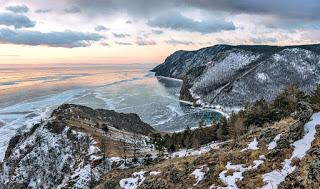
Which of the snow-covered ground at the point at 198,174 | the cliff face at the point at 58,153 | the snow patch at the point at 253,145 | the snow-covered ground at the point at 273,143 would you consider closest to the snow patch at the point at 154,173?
the snow-covered ground at the point at 198,174

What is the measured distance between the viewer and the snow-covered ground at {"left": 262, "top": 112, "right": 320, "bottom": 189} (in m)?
26.0

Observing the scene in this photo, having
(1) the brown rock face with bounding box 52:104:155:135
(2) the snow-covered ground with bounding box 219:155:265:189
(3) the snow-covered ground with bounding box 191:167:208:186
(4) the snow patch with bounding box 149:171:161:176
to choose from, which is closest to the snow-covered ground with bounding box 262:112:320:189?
(2) the snow-covered ground with bounding box 219:155:265:189

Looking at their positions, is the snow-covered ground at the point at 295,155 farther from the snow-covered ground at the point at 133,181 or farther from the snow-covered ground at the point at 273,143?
the snow-covered ground at the point at 133,181

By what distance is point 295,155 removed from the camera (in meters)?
28.7

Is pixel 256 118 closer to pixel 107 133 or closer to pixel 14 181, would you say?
pixel 107 133

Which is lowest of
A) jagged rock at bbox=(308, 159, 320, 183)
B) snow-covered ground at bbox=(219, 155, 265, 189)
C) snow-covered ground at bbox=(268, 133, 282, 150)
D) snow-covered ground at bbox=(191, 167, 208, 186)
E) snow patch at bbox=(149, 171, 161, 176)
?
snow patch at bbox=(149, 171, 161, 176)

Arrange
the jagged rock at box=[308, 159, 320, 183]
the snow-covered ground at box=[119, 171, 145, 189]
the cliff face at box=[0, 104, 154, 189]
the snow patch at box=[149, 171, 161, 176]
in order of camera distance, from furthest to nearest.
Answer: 1. the cliff face at box=[0, 104, 154, 189]
2. the snow-covered ground at box=[119, 171, 145, 189]
3. the snow patch at box=[149, 171, 161, 176]
4. the jagged rock at box=[308, 159, 320, 183]

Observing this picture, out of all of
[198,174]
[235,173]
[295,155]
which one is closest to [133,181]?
[198,174]

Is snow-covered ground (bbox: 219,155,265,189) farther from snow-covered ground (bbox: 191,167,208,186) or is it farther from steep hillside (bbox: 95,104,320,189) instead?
snow-covered ground (bbox: 191,167,208,186)

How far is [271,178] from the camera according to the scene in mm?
26688

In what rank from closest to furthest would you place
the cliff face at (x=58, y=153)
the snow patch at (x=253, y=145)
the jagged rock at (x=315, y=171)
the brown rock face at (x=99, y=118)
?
the jagged rock at (x=315, y=171)
the snow patch at (x=253, y=145)
the cliff face at (x=58, y=153)
the brown rock face at (x=99, y=118)

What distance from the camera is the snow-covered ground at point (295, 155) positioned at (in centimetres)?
2599

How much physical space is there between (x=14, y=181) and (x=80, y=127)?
25.1 metres

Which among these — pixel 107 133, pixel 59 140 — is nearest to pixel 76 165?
→ pixel 59 140
